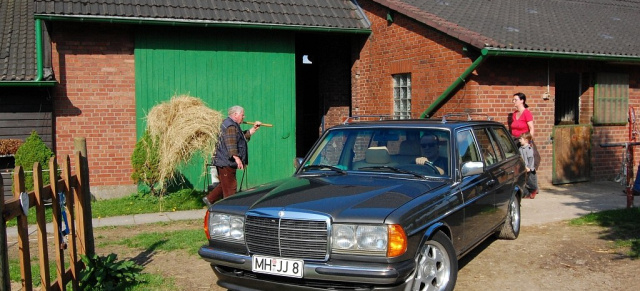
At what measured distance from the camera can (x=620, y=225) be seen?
25.5 ft

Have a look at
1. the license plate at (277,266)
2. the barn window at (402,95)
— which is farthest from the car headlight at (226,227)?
the barn window at (402,95)

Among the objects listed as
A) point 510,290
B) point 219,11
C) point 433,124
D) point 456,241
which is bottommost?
point 510,290

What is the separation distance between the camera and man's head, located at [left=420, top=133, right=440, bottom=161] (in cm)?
535

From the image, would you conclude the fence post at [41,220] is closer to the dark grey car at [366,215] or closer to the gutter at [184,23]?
the dark grey car at [366,215]

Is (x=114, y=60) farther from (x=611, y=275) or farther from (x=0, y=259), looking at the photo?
(x=611, y=275)

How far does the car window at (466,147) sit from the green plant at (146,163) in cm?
605

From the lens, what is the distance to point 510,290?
520 cm

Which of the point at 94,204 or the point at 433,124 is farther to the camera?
the point at 94,204

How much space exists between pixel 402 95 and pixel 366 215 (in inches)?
325

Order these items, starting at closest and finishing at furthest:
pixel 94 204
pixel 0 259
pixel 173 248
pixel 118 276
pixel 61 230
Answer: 1. pixel 0 259
2. pixel 61 230
3. pixel 118 276
4. pixel 173 248
5. pixel 94 204

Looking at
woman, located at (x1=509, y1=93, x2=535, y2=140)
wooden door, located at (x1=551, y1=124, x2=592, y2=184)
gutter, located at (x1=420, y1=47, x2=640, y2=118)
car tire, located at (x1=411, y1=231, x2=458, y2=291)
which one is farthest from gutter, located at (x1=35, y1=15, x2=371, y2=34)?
car tire, located at (x1=411, y1=231, x2=458, y2=291)

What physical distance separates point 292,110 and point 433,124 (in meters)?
7.11

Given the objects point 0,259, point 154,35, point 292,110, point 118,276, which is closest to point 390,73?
point 292,110

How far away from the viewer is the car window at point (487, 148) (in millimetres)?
6094
